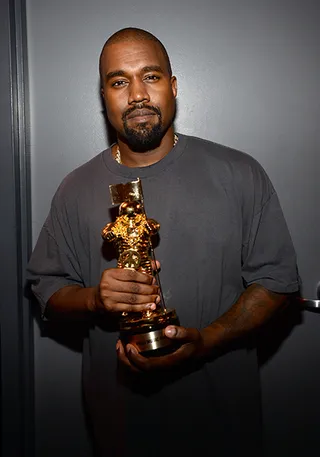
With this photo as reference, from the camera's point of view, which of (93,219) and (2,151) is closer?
(93,219)

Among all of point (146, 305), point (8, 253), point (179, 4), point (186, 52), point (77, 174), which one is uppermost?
point (179, 4)

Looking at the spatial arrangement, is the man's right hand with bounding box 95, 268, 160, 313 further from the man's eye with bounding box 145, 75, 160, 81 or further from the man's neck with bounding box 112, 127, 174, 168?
the man's eye with bounding box 145, 75, 160, 81

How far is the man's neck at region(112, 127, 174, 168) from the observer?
1.44 m

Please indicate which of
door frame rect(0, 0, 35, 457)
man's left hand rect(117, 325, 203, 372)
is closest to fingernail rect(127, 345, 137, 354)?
man's left hand rect(117, 325, 203, 372)

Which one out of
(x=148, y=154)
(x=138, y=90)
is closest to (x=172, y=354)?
(x=148, y=154)

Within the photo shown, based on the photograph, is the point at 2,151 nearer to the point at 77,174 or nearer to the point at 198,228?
the point at 77,174

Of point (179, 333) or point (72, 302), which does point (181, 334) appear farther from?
point (72, 302)

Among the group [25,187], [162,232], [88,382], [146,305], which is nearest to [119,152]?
[162,232]

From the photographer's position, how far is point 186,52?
172cm

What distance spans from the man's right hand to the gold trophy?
0.10 feet

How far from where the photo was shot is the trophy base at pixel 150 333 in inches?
46.4

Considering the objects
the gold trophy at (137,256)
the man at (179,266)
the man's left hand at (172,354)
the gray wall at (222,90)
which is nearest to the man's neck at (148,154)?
the man at (179,266)

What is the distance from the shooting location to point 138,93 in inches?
52.5

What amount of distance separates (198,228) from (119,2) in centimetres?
75
